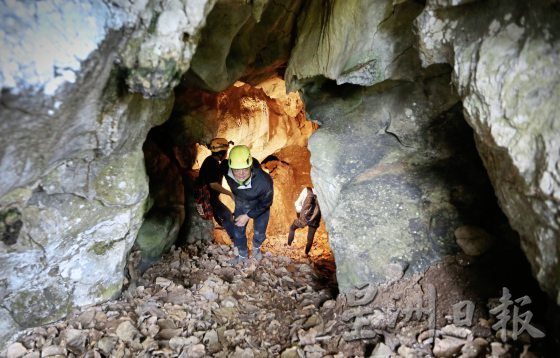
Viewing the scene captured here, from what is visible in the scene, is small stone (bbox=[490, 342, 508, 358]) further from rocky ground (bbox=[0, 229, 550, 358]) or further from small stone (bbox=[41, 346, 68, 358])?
small stone (bbox=[41, 346, 68, 358])

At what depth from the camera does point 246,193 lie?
16.7 ft

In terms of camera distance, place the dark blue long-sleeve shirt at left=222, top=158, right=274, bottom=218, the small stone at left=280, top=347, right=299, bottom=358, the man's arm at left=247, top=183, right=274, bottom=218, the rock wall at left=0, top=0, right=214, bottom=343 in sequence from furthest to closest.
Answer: the man's arm at left=247, top=183, right=274, bottom=218, the dark blue long-sleeve shirt at left=222, top=158, right=274, bottom=218, the small stone at left=280, top=347, right=299, bottom=358, the rock wall at left=0, top=0, right=214, bottom=343

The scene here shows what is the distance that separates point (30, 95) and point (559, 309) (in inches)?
133

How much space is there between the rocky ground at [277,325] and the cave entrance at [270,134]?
6.18 ft

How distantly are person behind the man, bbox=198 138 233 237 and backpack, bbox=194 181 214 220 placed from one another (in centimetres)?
7

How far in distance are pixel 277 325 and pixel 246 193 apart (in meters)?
2.04

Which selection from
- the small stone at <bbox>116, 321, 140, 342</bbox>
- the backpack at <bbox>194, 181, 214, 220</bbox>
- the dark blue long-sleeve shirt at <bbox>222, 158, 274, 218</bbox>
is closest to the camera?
the small stone at <bbox>116, 321, 140, 342</bbox>

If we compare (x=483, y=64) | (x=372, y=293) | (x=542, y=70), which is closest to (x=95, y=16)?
(x=483, y=64)

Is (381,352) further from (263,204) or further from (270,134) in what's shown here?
(270,134)

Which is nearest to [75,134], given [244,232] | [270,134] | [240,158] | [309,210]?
A: [240,158]

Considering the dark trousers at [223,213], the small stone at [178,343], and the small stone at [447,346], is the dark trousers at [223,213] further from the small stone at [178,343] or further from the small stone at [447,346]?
the small stone at [447,346]

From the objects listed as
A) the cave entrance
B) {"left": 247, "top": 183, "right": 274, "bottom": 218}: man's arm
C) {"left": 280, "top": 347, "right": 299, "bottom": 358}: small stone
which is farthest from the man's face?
{"left": 280, "top": 347, "right": 299, "bottom": 358}: small stone

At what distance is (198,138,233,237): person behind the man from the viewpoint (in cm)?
555

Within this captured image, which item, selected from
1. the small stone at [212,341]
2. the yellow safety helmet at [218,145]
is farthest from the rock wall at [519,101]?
the yellow safety helmet at [218,145]
